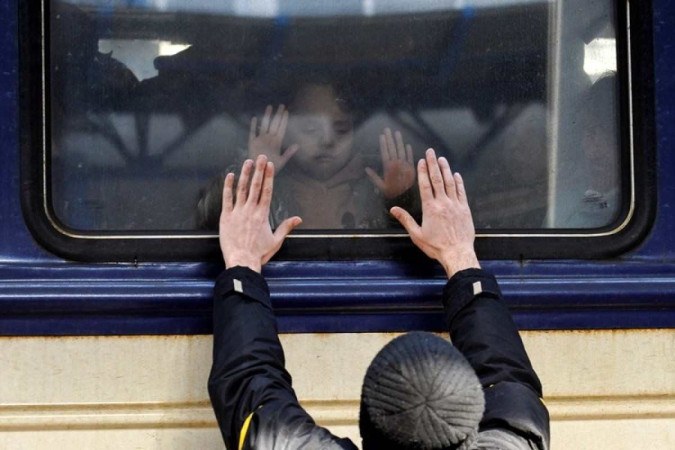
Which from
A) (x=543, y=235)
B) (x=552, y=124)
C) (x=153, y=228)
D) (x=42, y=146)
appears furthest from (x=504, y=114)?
(x=42, y=146)

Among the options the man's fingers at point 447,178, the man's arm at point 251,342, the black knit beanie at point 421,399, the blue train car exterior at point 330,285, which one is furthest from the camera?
the man's fingers at point 447,178

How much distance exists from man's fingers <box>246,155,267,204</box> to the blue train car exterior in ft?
0.43

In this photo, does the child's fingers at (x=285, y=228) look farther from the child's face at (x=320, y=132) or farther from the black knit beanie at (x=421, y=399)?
the black knit beanie at (x=421, y=399)

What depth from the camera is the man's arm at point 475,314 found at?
177 centimetres

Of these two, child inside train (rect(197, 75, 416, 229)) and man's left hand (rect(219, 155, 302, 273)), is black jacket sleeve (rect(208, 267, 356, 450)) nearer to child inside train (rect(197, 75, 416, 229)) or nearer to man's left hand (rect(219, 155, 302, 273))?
man's left hand (rect(219, 155, 302, 273))

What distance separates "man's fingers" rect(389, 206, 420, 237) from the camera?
197 cm

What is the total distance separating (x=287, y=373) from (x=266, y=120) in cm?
46

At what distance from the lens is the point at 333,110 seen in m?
1.97

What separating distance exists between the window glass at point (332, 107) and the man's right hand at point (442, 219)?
0.04m

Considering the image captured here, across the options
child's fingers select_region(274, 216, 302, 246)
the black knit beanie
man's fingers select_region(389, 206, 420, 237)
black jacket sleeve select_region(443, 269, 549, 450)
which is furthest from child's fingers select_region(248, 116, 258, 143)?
the black knit beanie

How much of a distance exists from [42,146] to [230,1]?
16.6 inches

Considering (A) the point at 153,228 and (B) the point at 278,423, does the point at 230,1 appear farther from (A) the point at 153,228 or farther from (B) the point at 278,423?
(B) the point at 278,423

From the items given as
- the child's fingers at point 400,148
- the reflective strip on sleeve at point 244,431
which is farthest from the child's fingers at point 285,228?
the reflective strip on sleeve at point 244,431

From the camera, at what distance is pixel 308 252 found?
197 centimetres
